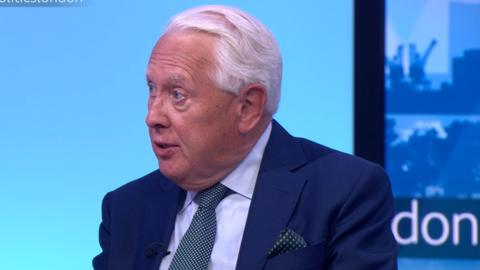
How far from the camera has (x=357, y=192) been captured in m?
2.17

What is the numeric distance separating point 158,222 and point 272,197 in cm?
29

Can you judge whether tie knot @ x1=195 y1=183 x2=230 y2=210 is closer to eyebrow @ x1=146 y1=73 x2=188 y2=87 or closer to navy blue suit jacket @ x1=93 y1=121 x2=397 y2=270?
navy blue suit jacket @ x1=93 y1=121 x2=397 y2=270

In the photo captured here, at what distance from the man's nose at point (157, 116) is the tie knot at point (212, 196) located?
0.22 metres

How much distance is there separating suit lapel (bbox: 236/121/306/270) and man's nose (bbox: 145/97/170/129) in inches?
10.7

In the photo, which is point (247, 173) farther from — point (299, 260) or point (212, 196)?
point (299, 260)

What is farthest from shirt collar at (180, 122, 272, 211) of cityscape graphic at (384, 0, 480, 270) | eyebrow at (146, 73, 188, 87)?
cityscape graphic at (384, 0, 480, 270)

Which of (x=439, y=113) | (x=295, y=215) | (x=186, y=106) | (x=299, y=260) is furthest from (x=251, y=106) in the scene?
(x=439, y=113)

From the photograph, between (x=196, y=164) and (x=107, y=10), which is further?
(x=107, y=10)

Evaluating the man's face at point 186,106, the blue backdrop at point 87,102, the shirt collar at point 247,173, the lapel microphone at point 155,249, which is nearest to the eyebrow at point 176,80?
the man's face at point 186,106

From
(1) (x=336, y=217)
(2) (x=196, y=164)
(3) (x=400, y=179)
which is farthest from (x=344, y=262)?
(3) (x=400, y=179)

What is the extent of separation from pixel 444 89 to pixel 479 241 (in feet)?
1.70

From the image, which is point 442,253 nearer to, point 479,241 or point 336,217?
point 479,241

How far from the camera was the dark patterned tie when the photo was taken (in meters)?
2.17

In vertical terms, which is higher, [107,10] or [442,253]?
[107,10]
